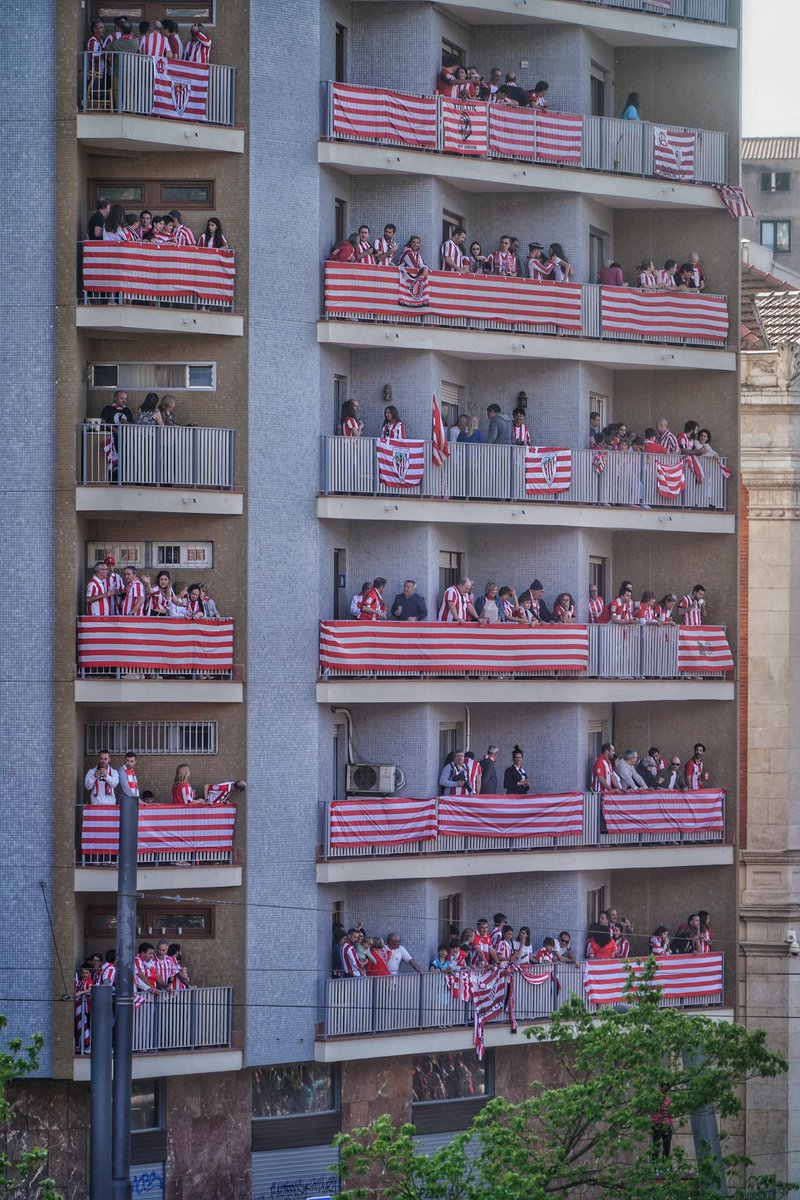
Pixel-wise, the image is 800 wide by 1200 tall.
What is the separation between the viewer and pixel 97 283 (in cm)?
4503

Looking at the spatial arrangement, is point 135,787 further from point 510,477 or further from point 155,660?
point 510,477

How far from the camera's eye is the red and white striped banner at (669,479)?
50812 mm

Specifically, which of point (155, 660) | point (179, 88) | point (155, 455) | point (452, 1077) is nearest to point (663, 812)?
point (452, 1077)

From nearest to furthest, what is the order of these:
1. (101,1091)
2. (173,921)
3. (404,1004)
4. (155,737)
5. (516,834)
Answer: (101,1091)
(173,921)
(155,737)
(404,1004)
(516,834)

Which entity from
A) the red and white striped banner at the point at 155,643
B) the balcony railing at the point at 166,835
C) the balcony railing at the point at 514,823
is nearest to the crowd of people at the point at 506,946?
the balcony railing at the point at 514,823

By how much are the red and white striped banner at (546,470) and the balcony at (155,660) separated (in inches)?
312

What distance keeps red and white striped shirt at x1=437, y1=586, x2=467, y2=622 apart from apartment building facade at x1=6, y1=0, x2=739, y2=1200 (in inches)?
24.4

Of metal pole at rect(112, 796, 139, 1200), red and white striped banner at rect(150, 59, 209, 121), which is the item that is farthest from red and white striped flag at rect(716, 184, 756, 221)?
metal pole at rect(112, 796, 139, 1200)

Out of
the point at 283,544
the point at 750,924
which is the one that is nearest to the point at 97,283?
the point at 283,544

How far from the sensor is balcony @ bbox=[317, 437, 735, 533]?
1866 inches

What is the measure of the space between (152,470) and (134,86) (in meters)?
7.86

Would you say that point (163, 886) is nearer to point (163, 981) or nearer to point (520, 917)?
point (163, 981)

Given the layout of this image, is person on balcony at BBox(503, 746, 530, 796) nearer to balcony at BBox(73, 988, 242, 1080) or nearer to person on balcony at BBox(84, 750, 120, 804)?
balcony at BBox(73, 988, 242, 1080)

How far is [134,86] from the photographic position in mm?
45438
